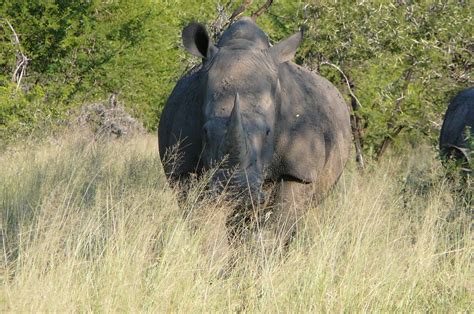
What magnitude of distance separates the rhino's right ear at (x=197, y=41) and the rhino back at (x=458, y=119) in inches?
140

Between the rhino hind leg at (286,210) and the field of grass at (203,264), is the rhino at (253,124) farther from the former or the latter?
the field of grass at (203,264)

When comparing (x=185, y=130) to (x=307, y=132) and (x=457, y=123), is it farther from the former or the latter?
(x=457, y=123)

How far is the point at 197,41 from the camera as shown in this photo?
24.4 ft

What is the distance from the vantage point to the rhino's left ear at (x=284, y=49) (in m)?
7.70

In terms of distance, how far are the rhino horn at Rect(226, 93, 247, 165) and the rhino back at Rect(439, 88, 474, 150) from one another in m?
4.07

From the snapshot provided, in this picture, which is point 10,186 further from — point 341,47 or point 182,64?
point 182,64

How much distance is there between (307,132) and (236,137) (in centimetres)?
144

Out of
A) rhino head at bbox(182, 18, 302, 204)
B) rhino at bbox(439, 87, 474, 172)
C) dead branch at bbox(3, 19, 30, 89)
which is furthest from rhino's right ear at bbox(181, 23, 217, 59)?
dead branch at bbox(3, 19, 30, 89)

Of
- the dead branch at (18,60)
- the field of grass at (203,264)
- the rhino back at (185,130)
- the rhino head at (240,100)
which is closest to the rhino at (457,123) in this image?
the field of grass at (203,264)

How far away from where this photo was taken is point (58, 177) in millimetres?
8414

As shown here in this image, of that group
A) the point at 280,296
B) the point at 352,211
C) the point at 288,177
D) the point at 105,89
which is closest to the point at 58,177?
the point at 288,177

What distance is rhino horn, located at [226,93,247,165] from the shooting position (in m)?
6.38

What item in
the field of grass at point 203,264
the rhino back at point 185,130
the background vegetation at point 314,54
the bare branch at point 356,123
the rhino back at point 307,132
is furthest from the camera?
the bare branch at point 356,123

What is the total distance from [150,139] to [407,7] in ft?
20.3
